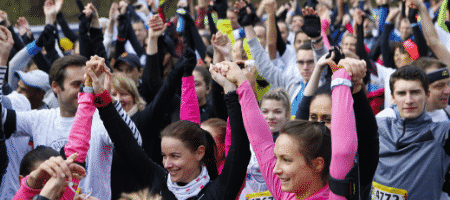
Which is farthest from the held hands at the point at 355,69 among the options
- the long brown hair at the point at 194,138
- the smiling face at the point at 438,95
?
the smiling face at the point at 438,95

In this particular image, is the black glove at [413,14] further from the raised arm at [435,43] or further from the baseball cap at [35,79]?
the baseball cap at [35,79]

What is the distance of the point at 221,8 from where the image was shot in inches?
225

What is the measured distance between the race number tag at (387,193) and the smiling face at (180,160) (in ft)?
4.47

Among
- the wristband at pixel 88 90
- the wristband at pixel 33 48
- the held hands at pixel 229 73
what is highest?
the held hands at pixel 229 73

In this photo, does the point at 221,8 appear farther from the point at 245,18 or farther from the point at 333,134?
the point at 333,134

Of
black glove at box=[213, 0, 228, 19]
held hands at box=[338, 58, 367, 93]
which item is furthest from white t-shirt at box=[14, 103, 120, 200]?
black glove at box=[213, 0, 228, 19]

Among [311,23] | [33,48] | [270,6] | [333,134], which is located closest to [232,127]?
[333,134]

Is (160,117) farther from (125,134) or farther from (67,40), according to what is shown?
(67,40)

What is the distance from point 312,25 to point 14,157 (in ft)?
9.00

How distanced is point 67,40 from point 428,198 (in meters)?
6.60

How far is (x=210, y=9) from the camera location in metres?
6.08

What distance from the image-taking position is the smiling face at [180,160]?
90.9 inches

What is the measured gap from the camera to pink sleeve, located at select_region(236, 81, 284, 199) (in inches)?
85.8

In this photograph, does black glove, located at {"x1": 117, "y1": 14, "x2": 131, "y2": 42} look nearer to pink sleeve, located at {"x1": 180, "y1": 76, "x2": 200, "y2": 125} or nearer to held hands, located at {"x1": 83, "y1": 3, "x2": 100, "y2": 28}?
held hands, located at {"x1": 83, "y1": 3, "x2": 100, "y2": 28}
